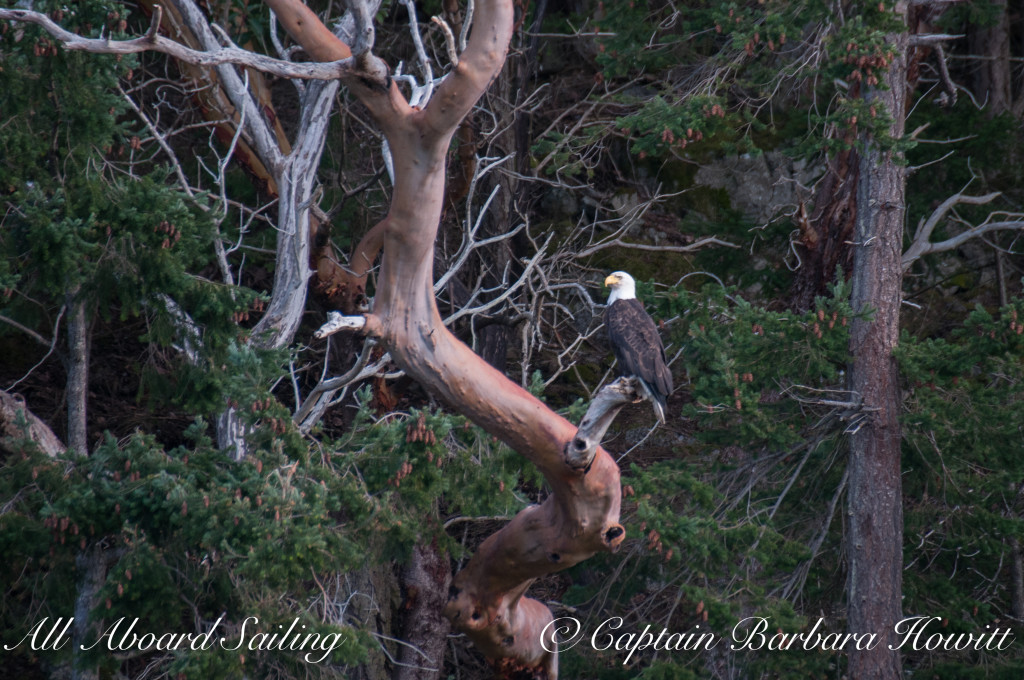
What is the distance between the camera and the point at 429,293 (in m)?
4.95

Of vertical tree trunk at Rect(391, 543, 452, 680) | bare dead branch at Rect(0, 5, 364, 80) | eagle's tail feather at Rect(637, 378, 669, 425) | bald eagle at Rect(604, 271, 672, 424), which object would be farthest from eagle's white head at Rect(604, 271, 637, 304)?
bare dead branch at Rect(0, 5, 364, 80)

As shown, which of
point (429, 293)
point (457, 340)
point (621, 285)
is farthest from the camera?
point (621, 285)

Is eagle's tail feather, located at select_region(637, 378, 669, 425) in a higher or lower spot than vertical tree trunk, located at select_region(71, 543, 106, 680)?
higher

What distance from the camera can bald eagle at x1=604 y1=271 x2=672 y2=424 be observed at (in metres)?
5.60

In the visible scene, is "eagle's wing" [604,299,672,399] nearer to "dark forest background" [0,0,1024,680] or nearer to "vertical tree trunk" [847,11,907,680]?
"dark forest background" [0,0,1024,680]

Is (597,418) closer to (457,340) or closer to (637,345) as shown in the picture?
(457,340)

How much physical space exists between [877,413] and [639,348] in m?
2.25

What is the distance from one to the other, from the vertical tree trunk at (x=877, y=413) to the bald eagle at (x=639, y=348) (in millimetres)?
1680

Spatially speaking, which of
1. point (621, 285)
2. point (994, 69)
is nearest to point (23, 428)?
point (621, 285)

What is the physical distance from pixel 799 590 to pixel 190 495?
440 cm

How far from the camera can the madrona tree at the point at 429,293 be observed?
172 inches

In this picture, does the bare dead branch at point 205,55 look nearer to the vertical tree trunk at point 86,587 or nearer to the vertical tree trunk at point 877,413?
the vertical tree trunk at point 86,587

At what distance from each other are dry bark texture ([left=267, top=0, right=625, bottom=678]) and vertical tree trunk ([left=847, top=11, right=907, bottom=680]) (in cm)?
221

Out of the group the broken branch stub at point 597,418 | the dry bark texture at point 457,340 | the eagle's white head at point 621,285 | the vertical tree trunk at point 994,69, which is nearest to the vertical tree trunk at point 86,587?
the dry bark texture at point 457,340
